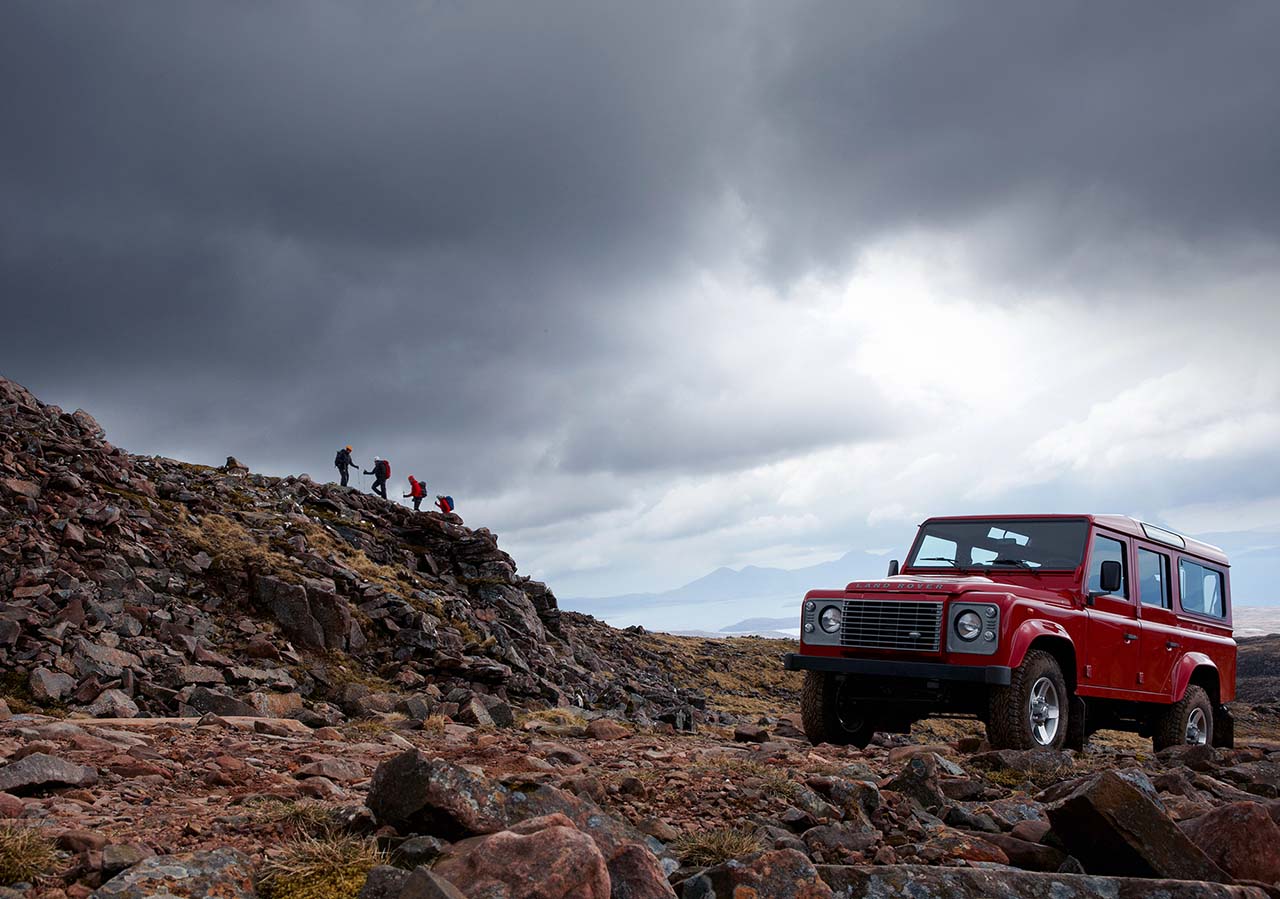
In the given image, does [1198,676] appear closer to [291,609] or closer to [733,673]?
[291,609]

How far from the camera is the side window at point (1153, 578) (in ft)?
41.0

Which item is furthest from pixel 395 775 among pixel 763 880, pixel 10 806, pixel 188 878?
pixel 10 806

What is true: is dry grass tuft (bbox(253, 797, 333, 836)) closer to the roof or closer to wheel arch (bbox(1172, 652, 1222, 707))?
the roof

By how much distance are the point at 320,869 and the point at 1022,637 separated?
7659mm

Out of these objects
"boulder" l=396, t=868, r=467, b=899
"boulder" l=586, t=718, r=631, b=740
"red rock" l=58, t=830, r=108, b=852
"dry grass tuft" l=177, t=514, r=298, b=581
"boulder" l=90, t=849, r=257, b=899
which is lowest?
"boulder" l=90, t=849, r=257, b=899

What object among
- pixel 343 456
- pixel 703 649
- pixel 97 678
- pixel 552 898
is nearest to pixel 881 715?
pixel 552 898

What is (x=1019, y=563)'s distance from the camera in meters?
11.7

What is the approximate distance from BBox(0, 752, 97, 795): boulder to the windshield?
9.49 metres

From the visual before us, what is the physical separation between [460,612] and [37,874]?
1888cm

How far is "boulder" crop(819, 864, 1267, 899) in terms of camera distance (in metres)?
Answer: 5.06

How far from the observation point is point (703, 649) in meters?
41.2

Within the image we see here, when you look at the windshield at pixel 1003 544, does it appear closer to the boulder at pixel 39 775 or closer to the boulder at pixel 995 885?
the boulder at pixel 995 885

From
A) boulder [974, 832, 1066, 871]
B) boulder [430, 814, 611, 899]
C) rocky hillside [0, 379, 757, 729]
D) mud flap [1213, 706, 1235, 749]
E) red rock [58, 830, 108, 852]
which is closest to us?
boulder [430, 814, 611, 899]

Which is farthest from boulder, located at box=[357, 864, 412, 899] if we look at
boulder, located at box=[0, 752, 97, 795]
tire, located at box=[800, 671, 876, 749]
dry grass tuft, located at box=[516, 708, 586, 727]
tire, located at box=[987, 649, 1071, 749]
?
dry grass tuft, located at box=[516, 708, 586, 727]
